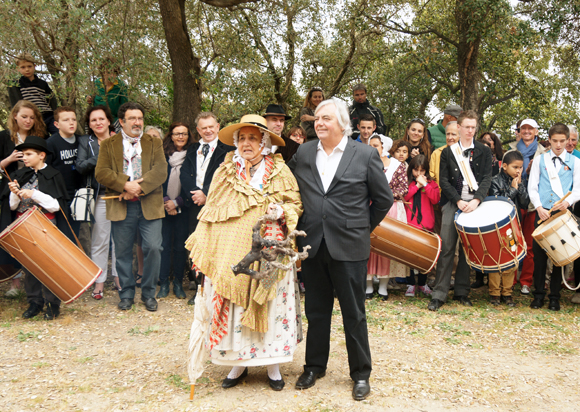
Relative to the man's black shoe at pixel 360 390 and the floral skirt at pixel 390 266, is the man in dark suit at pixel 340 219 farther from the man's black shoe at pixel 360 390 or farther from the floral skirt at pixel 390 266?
the floral skirt at pixel 390 266

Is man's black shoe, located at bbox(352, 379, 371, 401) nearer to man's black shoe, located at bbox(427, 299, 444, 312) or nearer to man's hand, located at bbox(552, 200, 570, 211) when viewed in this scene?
man's black shoe, located at bbox(427, 299, 444, 312)

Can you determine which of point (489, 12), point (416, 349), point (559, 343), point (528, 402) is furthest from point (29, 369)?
point (489, 12)

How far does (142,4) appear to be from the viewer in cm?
777

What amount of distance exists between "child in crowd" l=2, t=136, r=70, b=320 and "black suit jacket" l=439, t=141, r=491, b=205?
14.5 feet

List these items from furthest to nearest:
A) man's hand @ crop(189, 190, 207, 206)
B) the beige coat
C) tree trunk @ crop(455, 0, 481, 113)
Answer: tree trunk @ crop(455, 0, 481, 113), man's hand @ crop(189, 190, 207, 206), the beige coat

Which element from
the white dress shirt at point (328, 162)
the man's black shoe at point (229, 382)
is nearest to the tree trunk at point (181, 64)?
the white dress shirt at point (328, 162)

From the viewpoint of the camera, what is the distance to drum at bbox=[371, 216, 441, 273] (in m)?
5.66

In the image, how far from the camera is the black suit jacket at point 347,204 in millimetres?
3514

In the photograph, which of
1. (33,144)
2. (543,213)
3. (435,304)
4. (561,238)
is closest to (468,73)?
(543,213)

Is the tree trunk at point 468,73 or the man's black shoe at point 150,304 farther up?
the tree trunk at point 468,73

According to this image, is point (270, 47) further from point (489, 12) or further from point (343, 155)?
point (343, 155)

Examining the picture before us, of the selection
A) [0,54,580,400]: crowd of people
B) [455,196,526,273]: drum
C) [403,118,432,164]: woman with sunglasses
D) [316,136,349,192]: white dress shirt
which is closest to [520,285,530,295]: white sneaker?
[0,54,580,400]: crowd of people

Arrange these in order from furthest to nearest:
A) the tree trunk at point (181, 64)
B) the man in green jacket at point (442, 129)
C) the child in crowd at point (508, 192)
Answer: the tree trunk at point (181, 64)
the man in green jacket at point (442, 129)
the child in crowd at point (508, 192)

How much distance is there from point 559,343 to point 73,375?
449cm
